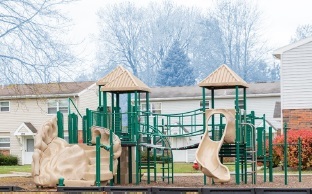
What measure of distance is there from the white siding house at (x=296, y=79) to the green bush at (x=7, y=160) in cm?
2056

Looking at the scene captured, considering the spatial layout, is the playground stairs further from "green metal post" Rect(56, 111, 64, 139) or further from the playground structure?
"green metal post" Rect(56, 111, 64, 139)

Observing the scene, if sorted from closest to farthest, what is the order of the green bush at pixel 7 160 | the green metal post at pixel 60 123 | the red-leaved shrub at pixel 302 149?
the green metal post at pixel 60 123 < the red-leaved shrub at pixel 302 149 < the green bush at pixel 7 160

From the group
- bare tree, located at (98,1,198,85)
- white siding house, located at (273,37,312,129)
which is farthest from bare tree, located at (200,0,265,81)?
white siding house, located at (273,37,312,129)

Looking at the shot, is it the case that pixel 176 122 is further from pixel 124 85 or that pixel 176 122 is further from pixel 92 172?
pixel 92 172

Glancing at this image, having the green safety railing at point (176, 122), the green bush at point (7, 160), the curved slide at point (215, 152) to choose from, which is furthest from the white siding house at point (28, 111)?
the curved slide at point (215, 152)

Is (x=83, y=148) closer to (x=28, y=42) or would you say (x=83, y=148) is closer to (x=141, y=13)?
(x=28, y=42)

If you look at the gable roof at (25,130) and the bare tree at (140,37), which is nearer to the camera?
the gable roof at (25,130)

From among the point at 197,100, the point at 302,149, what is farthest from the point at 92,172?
the point at 197,100

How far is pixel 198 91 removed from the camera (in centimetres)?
5075

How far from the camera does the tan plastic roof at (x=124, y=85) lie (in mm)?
21719

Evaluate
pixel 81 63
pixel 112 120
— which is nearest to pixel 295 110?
pixel 81 63

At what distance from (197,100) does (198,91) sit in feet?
3.00

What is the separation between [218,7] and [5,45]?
59801 millimetres

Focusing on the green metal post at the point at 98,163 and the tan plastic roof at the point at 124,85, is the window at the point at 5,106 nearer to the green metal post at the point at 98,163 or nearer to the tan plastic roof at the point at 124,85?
the tan plastic roof at the point at 124,85
